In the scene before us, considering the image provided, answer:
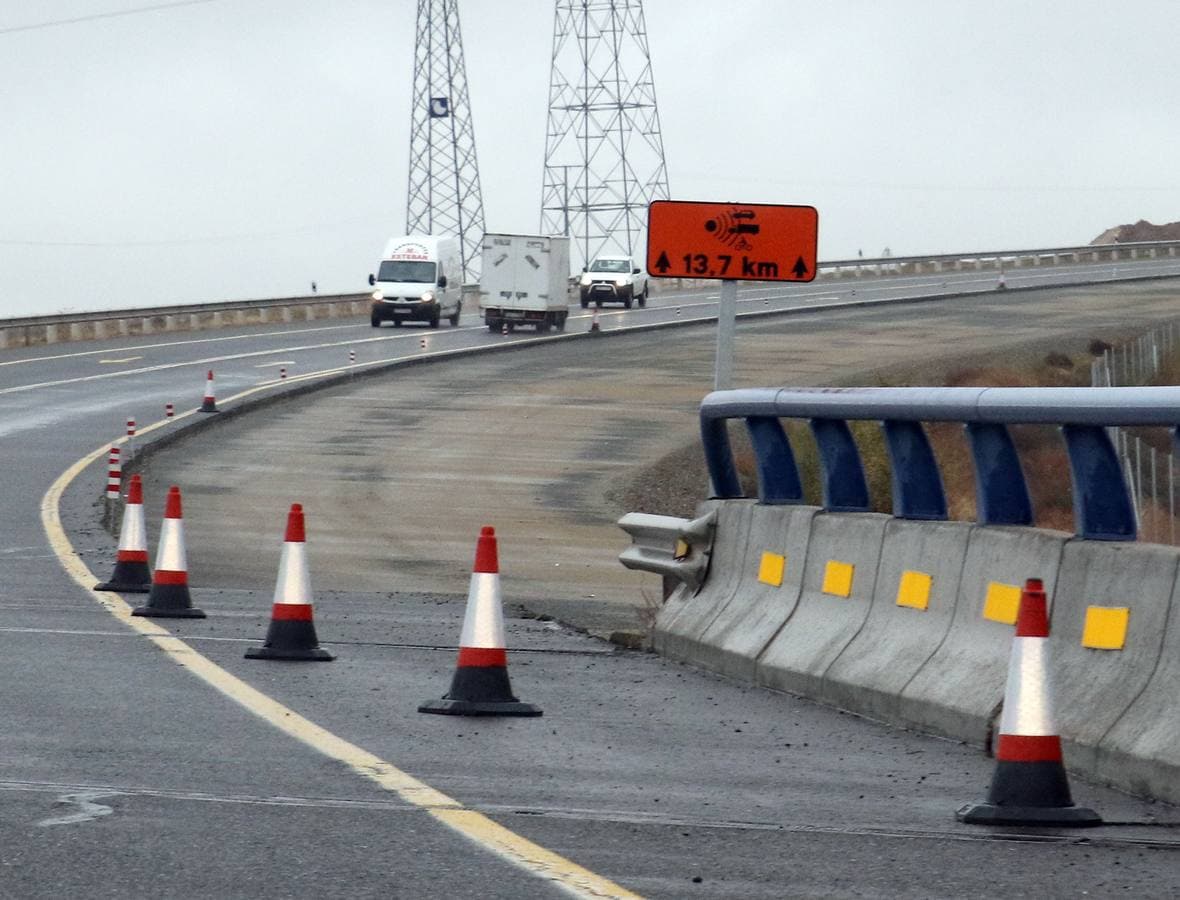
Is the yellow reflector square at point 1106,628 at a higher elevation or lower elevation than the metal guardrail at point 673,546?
higher

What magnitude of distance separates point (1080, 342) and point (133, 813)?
56.4 meters

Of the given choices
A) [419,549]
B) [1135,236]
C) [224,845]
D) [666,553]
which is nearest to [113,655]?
[666,553]

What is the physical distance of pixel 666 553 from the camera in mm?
12727

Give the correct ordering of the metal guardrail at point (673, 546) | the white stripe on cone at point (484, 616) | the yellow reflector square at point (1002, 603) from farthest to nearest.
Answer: the metal guardrail at point (673, 546), the white stripe on cone at point (484, 616), the yellow reflector square at point (1002, 603)

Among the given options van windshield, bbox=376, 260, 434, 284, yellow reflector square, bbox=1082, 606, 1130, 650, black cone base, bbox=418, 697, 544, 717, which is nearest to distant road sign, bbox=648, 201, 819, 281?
black cone base, bbox=418, 697, 544, 717

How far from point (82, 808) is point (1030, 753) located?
314 centimetres

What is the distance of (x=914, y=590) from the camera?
9898mm

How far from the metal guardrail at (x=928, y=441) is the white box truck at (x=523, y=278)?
56156 mm

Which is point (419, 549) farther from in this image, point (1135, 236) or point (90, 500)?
point (1135, 236)

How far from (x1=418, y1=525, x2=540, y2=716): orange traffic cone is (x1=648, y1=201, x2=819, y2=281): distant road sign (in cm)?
→ 563

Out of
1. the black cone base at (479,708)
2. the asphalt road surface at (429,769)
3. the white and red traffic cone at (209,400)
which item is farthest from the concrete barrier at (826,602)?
the white and red traffic cone at (209,400)

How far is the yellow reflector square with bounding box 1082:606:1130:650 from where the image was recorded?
8109 mm

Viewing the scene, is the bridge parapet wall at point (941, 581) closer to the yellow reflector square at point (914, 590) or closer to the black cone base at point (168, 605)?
the yellow reflector square at point (914, 590)

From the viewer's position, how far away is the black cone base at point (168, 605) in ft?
46.6
